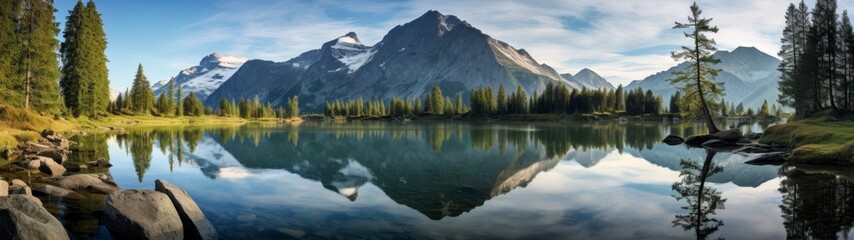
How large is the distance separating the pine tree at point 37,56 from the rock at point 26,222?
53052 millimetres

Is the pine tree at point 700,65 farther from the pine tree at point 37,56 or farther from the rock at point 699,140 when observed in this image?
the pine tree at point 37,56

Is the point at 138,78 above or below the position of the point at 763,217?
above

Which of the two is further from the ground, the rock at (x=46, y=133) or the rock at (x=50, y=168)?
the rock at (x=46, y=133)

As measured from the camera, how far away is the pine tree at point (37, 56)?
54156 mm

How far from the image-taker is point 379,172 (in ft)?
95.3

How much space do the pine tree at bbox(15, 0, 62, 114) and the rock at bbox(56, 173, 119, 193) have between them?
143ft

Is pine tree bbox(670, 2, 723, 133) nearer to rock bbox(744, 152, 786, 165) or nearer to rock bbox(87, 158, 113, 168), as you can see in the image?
rock bbox(744, 152, 786, 165)

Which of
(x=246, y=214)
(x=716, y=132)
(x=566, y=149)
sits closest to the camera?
(x=246, y=214)

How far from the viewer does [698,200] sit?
736 inches

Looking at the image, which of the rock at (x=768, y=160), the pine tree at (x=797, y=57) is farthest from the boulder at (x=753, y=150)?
the pine tree at (x=797, y=57)

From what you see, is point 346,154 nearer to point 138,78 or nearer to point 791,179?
point 791,179

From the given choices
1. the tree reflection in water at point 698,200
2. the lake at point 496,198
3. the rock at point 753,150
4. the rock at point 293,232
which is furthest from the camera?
the rock at point 753,150

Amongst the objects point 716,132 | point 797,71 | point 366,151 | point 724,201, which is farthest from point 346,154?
point 797,71

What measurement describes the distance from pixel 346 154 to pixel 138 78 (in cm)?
12856
